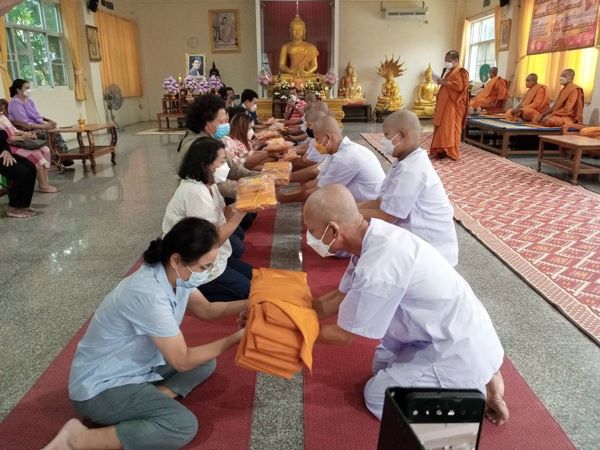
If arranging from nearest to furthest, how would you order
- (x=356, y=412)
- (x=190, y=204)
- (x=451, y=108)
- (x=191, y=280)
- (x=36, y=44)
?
(x=191, y=280) < (x=356, y=412) < (x=190, y=204) < (x=451, y=108) < (x=36, y=44)

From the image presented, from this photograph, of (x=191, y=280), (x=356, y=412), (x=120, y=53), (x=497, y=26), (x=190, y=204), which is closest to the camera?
(x=191, y=280)

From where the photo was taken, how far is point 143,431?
59.2 inches

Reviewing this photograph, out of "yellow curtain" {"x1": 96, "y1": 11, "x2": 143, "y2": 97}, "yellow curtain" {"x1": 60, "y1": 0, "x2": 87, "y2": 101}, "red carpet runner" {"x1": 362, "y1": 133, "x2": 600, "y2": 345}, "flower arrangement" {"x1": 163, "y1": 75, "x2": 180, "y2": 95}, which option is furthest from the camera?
"yellow curtain" {"x1": 96, "y1": 11, "x2": 143, "y2": 97}

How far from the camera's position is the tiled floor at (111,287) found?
1863mm

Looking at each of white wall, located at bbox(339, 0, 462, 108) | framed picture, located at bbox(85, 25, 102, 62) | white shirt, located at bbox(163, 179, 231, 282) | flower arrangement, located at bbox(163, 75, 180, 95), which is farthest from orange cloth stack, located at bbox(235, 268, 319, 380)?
white wall, located at bbox(339, 0, 462, 108)

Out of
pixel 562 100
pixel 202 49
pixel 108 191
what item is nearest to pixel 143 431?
pixel 108 191

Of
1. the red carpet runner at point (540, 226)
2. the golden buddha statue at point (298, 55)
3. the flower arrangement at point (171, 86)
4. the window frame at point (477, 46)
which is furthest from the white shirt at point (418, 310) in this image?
the golden buddha statue at point (298, 55)

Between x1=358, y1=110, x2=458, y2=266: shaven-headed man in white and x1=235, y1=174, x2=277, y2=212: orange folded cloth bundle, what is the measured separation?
509mm

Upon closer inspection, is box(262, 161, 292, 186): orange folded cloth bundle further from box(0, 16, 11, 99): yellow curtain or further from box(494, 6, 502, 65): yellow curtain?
box(494, 6, 502, 65): yellow curtain

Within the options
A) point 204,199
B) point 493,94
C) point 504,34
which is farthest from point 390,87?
point 204,199

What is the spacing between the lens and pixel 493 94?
937 centimetres

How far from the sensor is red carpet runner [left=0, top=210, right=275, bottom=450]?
5.36 feet

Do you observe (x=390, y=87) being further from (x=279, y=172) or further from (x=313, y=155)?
(x=279, y=172)

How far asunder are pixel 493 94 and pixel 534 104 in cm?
161
